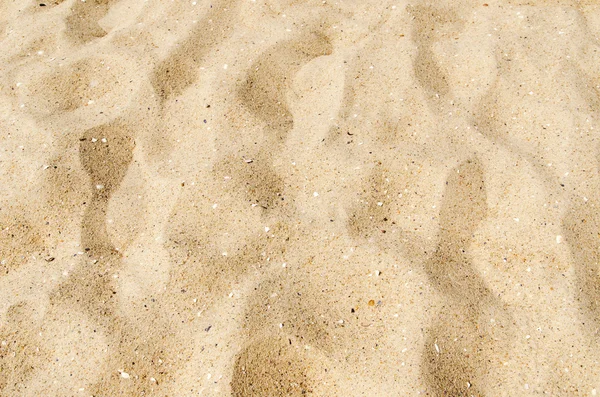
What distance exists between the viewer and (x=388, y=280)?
1486mm

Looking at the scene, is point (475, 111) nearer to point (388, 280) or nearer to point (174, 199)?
point (388, 280)

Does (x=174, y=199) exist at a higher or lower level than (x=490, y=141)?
lower

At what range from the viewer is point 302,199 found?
166 cm

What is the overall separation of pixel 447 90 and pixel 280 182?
25.1 inches

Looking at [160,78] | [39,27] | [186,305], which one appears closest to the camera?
[186,305]

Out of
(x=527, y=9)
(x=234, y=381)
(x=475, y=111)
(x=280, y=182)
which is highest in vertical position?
(x=527, y=9)

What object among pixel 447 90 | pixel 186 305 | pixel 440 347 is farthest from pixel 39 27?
pixel 440 347

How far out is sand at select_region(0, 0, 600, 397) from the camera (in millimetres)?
1394

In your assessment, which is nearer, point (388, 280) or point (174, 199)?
point (388, 280)

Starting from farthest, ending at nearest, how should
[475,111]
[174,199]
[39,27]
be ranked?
[39,27]
[475,111]
[174,199]

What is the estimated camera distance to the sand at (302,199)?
1.39m

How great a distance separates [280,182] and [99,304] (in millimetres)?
596

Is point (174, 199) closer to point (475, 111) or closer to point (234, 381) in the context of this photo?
point (234, 381)

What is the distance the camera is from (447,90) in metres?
1.88
